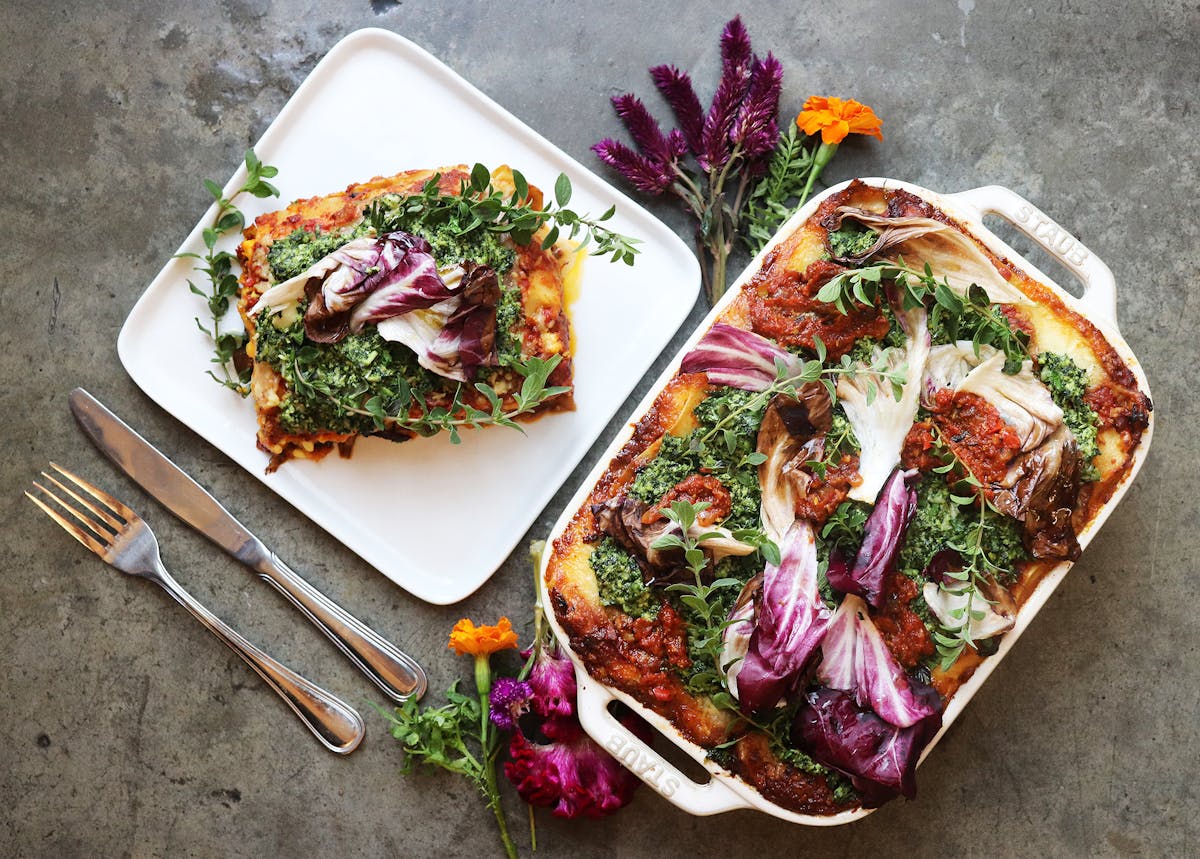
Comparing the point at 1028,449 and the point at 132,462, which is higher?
the point at 1028,449

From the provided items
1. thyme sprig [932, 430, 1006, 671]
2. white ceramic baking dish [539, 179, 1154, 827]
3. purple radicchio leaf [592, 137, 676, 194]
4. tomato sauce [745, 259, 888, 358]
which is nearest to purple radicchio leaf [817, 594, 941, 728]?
thyme sprig [932, 430, 1006, 671]

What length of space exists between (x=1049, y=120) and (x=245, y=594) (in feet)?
10.1

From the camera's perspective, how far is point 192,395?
2879 millimetres

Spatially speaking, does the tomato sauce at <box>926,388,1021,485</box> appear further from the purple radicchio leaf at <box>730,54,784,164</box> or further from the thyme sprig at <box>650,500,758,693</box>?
the purple radicchio leaf at <box>730,54,784,164</box>

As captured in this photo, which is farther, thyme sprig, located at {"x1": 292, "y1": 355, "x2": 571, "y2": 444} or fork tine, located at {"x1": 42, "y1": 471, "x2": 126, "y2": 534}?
fork tine, located at {"x1": 42, "y1": 471, "x2": 126, "y2": 534}

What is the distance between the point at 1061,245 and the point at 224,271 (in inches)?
99.6

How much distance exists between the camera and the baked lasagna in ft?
7.91

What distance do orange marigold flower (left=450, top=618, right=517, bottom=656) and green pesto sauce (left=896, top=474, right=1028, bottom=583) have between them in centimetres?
120

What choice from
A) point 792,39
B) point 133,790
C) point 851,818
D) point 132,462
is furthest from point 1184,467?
point 133,790

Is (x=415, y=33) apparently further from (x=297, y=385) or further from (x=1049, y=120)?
(x=1049, y=120)

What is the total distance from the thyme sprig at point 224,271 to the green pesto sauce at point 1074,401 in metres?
2.32

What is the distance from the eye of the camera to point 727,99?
284 cm

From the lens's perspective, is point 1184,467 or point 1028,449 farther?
point 1184,467

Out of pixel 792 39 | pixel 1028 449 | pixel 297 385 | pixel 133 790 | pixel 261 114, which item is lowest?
pixel 133 790
